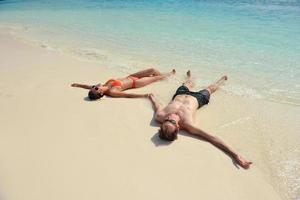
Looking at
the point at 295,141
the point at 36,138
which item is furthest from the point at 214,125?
the point at 36,138

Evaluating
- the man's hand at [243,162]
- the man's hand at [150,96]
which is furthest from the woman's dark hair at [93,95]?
the man's hand at [243,162]

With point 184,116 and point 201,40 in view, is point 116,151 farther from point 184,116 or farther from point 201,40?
point 201,40

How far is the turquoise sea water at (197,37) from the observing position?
8781 millimetres

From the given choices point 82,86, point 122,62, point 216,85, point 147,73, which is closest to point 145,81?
A: point 147,73

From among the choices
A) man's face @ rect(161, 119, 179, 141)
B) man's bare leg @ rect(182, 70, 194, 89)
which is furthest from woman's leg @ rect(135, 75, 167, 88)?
man's face @ rect(161, 119, 179, 141)

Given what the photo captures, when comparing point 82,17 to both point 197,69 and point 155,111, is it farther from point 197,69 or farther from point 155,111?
point 155,111

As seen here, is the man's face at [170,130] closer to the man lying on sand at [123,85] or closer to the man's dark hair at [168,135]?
the man's dark hair at [168,135]

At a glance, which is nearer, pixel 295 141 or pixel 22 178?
pixel 22 178

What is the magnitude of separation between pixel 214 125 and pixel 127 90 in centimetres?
256

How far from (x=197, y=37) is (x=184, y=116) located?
7.15 metres

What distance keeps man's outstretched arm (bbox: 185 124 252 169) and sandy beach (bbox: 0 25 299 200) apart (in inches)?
3.6

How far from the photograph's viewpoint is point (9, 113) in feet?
21.4

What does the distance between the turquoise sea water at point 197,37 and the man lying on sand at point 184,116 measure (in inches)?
49.9

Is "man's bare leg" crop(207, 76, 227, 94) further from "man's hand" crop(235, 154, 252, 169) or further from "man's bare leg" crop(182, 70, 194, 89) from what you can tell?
"man's hand" crop(235, 154, 252, 169)
